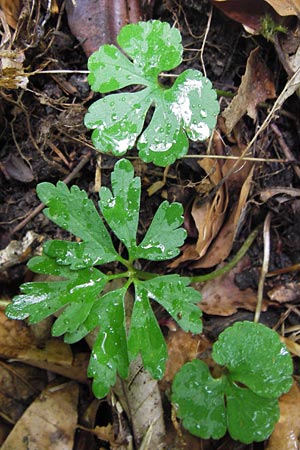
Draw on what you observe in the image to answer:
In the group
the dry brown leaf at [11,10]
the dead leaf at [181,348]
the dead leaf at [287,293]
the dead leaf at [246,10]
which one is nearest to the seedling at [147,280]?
the dead leaf at [181,348]

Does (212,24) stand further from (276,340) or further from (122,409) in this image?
(122,409)

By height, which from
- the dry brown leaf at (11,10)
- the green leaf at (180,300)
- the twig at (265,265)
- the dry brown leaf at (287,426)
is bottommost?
the dry brown leaf at (287,426)

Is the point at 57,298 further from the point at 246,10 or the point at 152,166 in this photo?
the point at 246,10

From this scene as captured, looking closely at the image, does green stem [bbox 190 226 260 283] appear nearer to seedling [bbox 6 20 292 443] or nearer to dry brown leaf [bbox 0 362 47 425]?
seedling [bbox 6 20 292 443]

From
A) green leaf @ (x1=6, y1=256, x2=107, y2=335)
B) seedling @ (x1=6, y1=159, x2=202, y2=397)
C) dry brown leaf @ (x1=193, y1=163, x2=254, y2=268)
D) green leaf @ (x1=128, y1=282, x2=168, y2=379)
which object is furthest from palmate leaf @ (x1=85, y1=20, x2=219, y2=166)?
green leaf @ (x1=128, y1=282, x2=168, y2=379)

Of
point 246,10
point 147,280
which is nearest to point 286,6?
point 246,10

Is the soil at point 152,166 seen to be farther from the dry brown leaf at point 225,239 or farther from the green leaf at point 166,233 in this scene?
the green leaf at point 166,233

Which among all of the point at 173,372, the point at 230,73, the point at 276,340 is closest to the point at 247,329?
the point at 276,340
